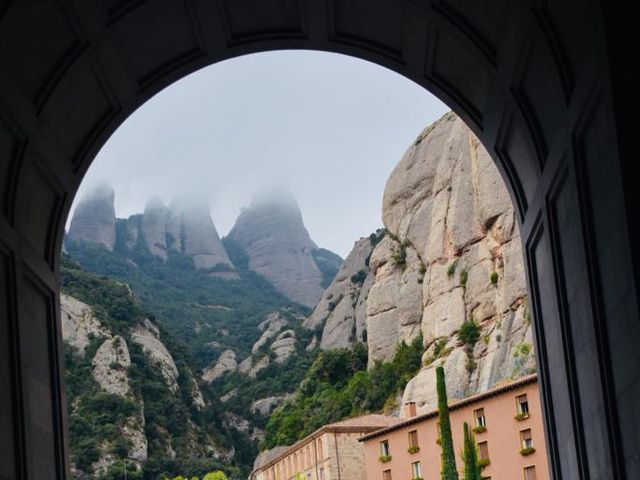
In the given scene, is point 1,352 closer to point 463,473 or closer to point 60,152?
point 60,152

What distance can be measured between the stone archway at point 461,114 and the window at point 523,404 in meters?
43.3

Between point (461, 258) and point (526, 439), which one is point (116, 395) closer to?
point (461, 258)

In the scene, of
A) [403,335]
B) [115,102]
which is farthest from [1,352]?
[403,335]

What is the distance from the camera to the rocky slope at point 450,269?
72.4 m

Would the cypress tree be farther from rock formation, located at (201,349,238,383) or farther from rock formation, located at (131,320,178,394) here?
rock formation, located at (201,349,238,383)

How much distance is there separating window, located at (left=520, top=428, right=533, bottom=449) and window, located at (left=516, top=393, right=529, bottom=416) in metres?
0.89

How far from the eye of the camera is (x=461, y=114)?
12281 millimetres

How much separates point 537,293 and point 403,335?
82.4 meters

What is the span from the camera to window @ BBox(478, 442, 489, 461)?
5756cm

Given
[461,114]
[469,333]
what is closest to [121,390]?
[469,333]

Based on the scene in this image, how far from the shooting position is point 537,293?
36.7ft

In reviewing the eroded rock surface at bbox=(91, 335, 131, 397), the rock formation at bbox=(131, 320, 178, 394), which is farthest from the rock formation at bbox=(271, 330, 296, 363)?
the eroded rock surface at bbox=(91, 335, 131, 397)

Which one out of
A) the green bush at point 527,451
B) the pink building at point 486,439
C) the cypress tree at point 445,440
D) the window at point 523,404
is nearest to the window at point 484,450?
the pink building at point 486,439

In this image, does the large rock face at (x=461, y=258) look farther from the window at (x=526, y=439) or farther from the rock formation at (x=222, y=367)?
the rock formation at (x=222, y=367)
